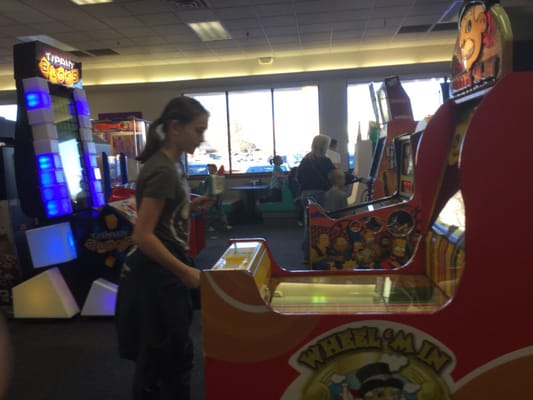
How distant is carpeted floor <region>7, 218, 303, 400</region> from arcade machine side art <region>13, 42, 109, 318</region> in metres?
0.18

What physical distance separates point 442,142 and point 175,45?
6.32 m

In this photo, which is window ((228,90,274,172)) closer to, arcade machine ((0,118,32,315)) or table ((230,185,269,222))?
table ((230,185,269,222))

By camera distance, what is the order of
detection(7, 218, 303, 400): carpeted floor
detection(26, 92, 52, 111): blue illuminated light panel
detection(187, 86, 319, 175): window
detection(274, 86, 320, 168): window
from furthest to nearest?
detection(187, 86, 319, 175): window
detection(274, 86, 320, 168): window
detection(26, 92, 52, 111): blue illuminated light panel
detection(7, 218, 303, 400): carpeted floor

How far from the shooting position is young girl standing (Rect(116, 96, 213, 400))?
1296 mm

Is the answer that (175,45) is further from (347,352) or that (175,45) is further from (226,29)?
(347,352)

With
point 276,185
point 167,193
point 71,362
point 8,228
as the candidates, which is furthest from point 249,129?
point 167,193

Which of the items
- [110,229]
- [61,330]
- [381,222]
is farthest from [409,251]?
[61,330]

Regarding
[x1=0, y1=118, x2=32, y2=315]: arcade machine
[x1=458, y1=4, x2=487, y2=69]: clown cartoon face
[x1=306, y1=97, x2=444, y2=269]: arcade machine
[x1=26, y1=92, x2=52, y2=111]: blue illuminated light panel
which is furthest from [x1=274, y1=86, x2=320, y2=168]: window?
[x1=458, y1=4, x2=487, y2=69]: clown cartoon face

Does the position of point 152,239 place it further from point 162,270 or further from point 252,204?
point 252,204

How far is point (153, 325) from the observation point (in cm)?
134

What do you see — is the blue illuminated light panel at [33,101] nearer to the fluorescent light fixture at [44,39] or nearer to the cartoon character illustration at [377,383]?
the cartoon character illustration at [377,383]

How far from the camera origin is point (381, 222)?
2906mm

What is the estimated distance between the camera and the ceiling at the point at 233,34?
5496mm

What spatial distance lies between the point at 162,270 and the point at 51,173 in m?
2.13
